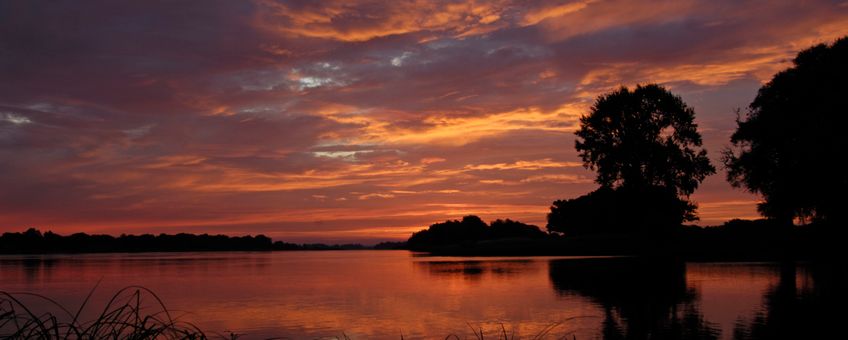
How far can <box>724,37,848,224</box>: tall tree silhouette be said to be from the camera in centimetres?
3406

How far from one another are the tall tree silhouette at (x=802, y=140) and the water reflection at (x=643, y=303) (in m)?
13.1

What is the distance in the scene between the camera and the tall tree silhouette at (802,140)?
3406cm

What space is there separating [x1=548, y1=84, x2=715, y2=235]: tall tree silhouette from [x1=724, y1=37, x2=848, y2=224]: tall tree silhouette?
1070 cm

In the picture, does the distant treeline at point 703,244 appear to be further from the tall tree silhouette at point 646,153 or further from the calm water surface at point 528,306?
the calm water surface at point 528,306

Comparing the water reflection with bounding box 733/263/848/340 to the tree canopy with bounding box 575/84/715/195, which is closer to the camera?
the water reflection with bounding box 733/263/848/340

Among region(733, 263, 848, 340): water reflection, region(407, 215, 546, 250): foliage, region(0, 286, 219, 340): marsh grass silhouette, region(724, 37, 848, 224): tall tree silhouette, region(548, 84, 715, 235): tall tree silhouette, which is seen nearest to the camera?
region(0, 286, 219, 340): marsh grass silhouette

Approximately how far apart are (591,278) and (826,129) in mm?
17171

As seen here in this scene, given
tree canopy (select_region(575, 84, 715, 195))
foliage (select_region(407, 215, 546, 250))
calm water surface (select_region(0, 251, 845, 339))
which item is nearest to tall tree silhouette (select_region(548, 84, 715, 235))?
tree canopy (select_region(575, 84, 715, 195))

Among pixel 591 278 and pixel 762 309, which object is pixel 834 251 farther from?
pixel 762 309

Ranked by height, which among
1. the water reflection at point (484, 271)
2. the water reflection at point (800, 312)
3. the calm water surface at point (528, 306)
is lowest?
the water reflection at point (484, 271)

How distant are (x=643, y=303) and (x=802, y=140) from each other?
23.8 m

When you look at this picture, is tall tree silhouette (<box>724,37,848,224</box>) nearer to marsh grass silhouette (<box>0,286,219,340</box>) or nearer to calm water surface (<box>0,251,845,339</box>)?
calm water surface (<box>0,251,845,339</box>)

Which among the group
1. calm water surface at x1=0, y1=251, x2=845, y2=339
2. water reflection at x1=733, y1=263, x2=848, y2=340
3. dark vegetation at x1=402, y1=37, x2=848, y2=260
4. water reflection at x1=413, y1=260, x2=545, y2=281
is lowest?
water reflection at x1=413, y1=260, x2=545, y2=281

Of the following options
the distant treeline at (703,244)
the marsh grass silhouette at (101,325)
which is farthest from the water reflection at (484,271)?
the marsh grass silhouette at (101,325)
